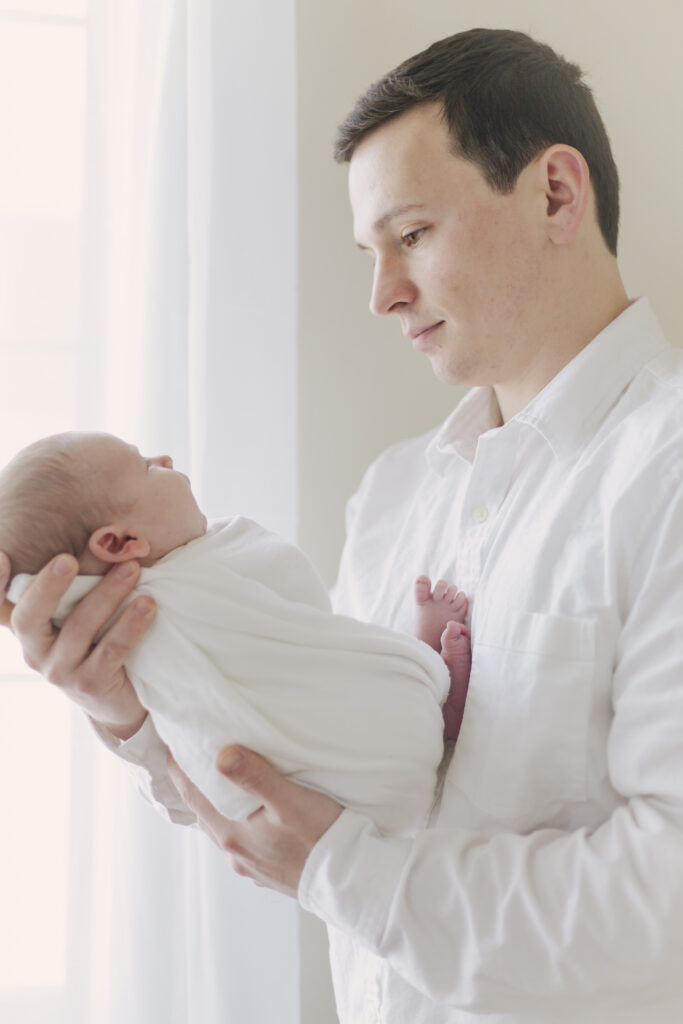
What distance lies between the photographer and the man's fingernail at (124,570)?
100 cm

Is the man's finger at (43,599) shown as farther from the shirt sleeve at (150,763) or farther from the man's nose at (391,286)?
the man's nose at (391,286)

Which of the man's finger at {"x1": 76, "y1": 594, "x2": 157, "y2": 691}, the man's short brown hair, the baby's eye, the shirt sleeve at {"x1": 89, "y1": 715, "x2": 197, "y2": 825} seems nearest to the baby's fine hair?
the man's finger at {"x1": 76, "y1": 594, "x2": 157, "y2": 691}

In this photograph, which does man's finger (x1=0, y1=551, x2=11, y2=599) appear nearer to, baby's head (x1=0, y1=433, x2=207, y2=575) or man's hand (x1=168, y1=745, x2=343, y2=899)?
baby's head (x1=0, y1=433, x2=207, y2=575)

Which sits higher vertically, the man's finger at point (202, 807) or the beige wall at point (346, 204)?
the beige wall at point (346, 204)

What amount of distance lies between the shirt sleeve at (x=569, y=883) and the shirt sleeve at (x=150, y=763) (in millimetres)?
295

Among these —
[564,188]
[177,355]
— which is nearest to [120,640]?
[177,355]

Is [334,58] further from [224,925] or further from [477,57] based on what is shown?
[224,925]

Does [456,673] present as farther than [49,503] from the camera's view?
Yes

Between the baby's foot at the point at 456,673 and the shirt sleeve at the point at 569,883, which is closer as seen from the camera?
the shirt sleeve at the point at 569,883

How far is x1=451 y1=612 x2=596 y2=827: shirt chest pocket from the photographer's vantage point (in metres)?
0.99

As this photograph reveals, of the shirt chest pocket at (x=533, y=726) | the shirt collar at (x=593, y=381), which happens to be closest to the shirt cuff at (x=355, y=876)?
the shirt chest pocket at (x=533, y=726)

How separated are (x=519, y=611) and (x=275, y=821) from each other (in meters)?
0.38

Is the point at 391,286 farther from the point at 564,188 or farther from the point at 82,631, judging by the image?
the point at 82,631

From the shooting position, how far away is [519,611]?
105cm
